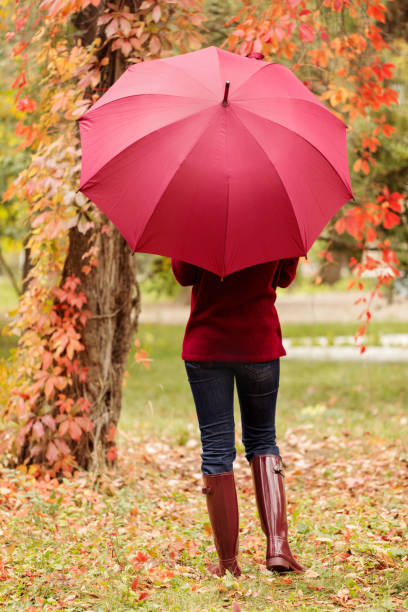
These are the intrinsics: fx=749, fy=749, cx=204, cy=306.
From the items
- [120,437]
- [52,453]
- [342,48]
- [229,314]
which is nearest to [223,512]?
[229,314]

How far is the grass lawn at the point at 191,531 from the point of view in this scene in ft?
9.53

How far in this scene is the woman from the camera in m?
3.00

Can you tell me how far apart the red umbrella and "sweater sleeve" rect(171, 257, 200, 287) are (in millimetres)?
202

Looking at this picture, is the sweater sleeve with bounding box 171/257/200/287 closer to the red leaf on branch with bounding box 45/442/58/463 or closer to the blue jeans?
the blue jeans

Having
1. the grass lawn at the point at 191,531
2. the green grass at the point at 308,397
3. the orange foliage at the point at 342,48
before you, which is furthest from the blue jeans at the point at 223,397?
the green grass at the point at 308,397

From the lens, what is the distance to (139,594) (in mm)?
2873

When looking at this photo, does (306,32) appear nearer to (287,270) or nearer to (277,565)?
(287,270)

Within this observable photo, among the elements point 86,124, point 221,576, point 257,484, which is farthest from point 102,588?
point 86,124

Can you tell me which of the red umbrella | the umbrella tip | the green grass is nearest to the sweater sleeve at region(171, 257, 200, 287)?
the red umbrella

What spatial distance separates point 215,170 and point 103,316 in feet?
7.15

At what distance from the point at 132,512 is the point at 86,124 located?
2.15 m

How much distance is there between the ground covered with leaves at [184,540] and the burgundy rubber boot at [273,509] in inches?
3.5

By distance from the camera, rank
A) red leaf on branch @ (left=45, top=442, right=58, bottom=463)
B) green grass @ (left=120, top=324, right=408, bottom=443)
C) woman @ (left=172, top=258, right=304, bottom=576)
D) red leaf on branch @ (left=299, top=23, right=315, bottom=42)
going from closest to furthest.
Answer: woman @ (left=172, top=258, right=304, bottom=576) → red leaf on branch @ (left=299, top=23, right=315, bottom=42) → red leaf on branch @ (left=45, top=442, right=58, bottom=463) → green grass @ (left=120, top=324, right=408, bottom=443)

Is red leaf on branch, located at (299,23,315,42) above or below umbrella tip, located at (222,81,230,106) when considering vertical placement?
above
